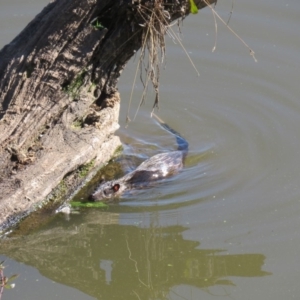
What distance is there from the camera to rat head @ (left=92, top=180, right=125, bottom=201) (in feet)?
21.8

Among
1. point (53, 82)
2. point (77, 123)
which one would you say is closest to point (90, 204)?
point (77, 123)

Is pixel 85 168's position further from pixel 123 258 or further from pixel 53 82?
pixel 123 258

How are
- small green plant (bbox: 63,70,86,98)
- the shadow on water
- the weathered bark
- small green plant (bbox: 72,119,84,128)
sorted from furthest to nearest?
small green plant (bbox: 72,119,84,128)
small green plant (bbox: 63,70,86,98)
the weathered bark
the shadow on water

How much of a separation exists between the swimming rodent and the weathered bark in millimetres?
363

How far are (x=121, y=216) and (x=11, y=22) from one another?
401cm

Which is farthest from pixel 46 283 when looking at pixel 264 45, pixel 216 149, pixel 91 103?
pixel 264 45

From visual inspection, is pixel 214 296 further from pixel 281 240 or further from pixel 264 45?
pixel 264 45

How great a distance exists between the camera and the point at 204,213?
6.50 metres

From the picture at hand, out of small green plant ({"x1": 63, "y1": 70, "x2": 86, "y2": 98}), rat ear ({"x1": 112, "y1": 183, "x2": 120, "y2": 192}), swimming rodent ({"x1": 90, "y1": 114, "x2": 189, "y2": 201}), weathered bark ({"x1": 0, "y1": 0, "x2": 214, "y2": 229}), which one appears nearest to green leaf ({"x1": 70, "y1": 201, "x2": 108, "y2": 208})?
swimming rodent ({"x1": 90, "y1": 114, "x2": 189, "y2": 201})

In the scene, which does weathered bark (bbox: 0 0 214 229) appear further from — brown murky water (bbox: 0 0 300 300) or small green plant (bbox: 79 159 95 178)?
brown murky water (bbox: 0 0 300 300)

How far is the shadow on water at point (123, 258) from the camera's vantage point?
18.8ft

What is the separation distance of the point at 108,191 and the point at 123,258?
0.85 metres

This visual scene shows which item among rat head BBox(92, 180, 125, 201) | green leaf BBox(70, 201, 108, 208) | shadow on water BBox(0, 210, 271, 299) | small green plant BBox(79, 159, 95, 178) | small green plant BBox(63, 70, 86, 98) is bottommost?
shadow on water BBox(0, 210, 271, 299)

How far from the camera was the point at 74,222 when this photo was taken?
644 centimetres
